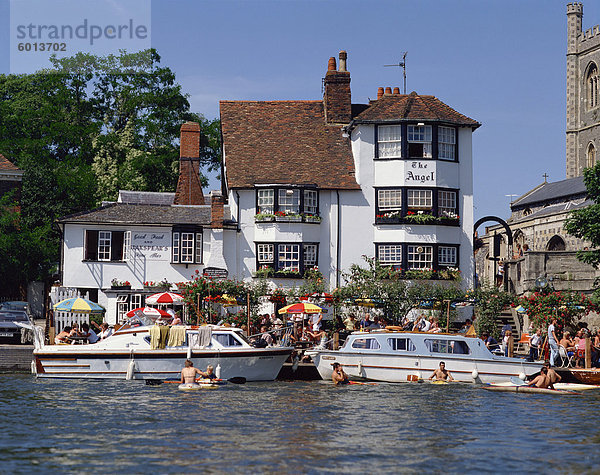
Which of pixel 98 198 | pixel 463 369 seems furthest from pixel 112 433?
pixel 98 198

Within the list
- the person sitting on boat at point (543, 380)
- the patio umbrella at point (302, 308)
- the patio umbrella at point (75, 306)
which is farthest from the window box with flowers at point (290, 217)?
the person sitting on boat at point (543, 380)

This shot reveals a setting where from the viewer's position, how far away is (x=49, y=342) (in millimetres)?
43625

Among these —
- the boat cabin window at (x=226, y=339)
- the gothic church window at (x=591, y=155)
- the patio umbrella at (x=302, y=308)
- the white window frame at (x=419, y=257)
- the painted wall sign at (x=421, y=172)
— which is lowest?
the boat cabin window at (x=226, y=339)

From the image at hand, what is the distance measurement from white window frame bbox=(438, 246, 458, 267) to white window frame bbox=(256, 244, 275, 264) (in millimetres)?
9296

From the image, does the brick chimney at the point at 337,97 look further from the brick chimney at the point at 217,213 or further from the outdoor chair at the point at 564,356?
the outdoor chair at the point at 564,356

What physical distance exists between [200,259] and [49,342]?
10654mm

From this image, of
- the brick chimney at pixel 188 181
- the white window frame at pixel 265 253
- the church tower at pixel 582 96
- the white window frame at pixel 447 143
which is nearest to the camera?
the white window frame at pixel 265 253

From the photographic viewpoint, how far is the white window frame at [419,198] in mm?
52688

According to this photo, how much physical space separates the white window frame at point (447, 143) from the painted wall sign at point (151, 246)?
1612cm

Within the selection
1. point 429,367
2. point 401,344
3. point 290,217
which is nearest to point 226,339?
point 401,344

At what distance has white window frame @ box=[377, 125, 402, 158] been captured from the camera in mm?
53062

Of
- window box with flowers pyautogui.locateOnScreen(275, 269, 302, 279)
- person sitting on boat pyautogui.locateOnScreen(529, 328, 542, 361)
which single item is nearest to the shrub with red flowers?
person sitting on boat pyautogui.locateOnScreen(529, 328, 542, 361)

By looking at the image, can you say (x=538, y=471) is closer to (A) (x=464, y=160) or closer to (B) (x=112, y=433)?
(B) (x=112, y=433)

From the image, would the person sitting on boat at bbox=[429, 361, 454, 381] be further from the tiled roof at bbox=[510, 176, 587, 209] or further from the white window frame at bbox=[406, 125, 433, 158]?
the tiled roof at bbox=[510, 176, 587, 209]
